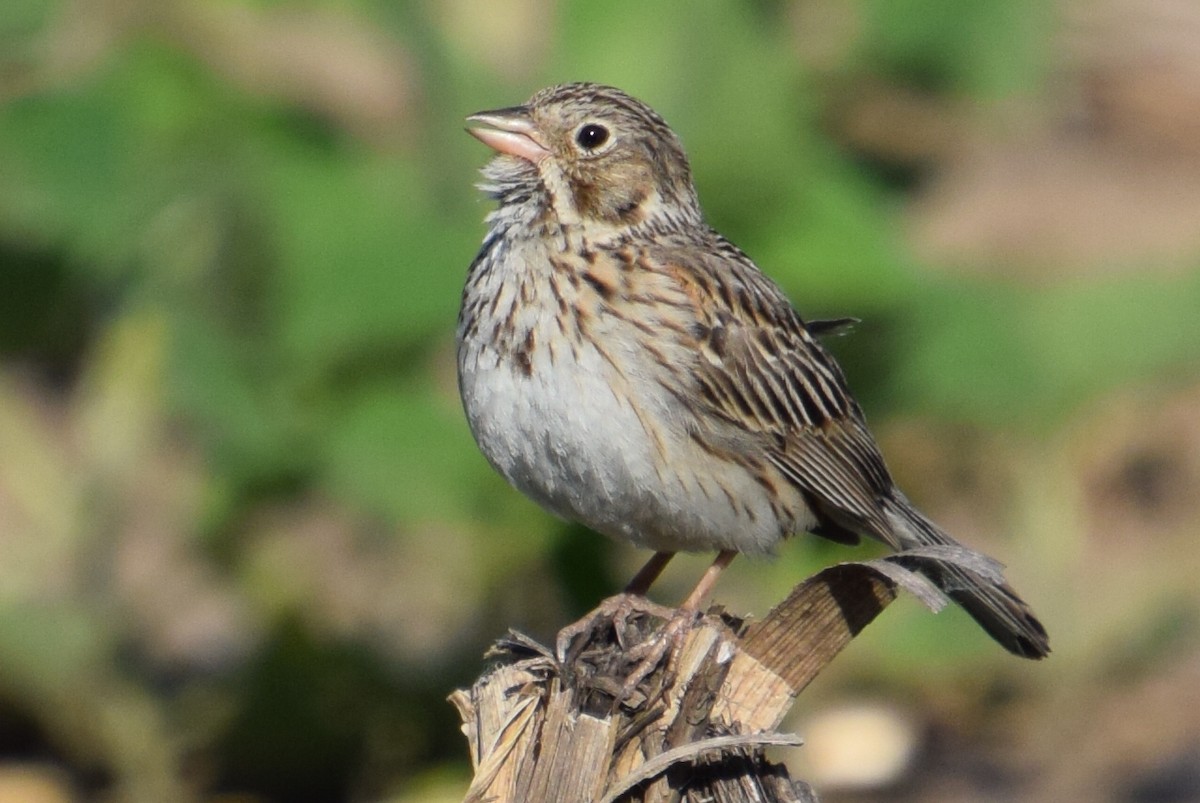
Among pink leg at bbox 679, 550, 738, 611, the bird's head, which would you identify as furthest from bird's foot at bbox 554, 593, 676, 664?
the bird's head

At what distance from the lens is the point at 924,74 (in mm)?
9102

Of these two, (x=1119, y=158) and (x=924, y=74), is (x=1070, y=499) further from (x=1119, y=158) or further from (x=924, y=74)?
(x=1119, y=158)

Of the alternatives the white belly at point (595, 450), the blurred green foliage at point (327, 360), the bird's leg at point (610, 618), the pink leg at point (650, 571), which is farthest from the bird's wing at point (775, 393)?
the blurred green foliage at point (327, 360)

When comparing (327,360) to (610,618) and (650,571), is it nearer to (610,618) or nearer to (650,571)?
(650,571)

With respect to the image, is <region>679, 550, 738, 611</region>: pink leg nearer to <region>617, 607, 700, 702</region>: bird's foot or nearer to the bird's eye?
<region>617, 607, 700, 702</region>: bird's foot

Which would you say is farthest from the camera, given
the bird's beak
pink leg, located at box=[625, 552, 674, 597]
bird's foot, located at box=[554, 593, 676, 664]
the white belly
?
pink leg, located at box=[625, 552, 674, 597]

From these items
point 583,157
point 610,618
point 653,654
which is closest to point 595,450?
point 610,618

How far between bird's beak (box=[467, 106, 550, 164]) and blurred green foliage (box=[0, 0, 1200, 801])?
2043 millimetres

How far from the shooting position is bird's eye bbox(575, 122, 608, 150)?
5316 mm

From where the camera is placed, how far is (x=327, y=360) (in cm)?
741

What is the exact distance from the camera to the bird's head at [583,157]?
17.2 ft

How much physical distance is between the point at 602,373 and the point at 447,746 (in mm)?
2933

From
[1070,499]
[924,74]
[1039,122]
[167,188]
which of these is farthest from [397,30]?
[1039,122]

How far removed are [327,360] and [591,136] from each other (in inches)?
90.3
